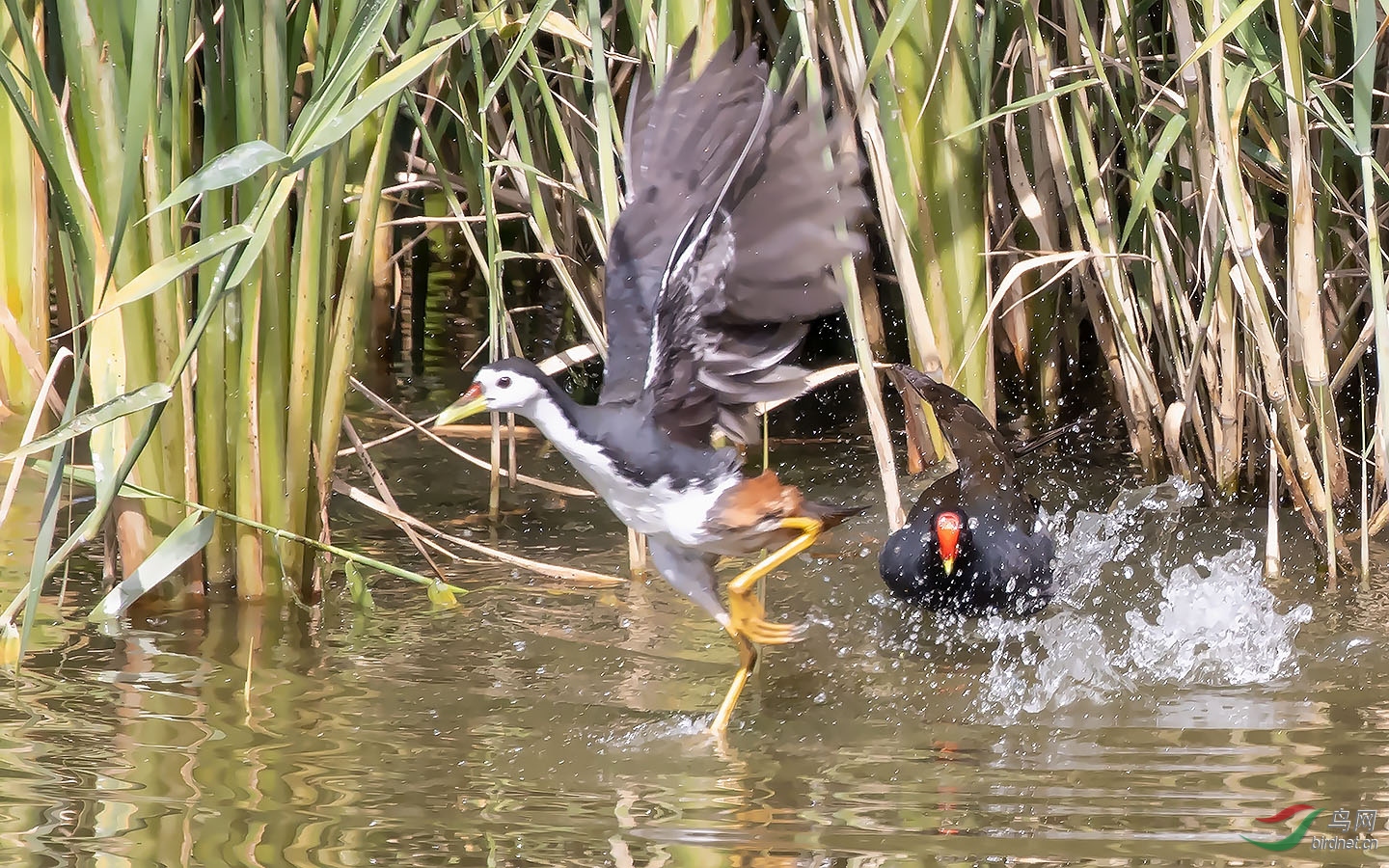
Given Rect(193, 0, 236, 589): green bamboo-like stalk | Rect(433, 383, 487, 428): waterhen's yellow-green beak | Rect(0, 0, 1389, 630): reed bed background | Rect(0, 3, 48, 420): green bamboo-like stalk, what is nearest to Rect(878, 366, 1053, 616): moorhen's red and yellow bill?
→ Rect(0, 0, 1389, 630): reed bed background

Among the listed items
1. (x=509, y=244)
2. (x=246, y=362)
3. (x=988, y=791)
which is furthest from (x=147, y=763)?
(x=509, y=244)

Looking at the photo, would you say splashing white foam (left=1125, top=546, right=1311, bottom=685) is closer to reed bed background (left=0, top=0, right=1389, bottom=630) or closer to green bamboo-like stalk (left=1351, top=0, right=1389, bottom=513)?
reed bed background (left=0, top=0, right=1389, bottom=630)

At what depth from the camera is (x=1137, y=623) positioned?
3357 millimetres

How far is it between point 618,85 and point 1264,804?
111 inches

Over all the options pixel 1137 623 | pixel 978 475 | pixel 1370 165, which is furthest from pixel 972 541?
pixel 1370 165

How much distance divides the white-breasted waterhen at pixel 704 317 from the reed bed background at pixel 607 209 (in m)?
0.22

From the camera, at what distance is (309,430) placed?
318 cm

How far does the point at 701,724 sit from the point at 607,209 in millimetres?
1086

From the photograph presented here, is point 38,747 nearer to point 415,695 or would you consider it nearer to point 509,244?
point 415,695

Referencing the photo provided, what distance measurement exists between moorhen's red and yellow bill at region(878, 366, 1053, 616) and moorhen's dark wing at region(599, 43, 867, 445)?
57 centimetres

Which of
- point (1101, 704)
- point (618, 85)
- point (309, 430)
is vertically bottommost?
point (1101, 704)

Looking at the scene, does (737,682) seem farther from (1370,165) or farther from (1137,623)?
(1370,165)

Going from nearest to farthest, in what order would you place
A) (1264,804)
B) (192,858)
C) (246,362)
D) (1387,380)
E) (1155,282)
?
(192,858)
(1264,804)
(1387,380)
(246,362)
(1155,282)

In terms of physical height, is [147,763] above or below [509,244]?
below
